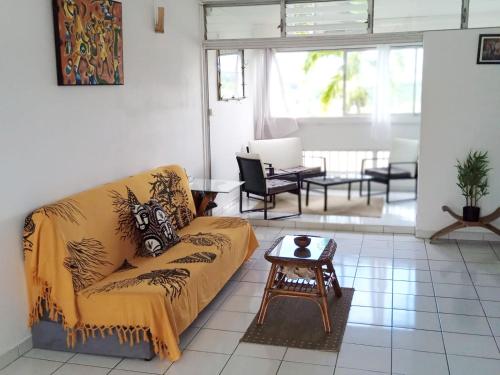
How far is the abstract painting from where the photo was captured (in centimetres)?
318

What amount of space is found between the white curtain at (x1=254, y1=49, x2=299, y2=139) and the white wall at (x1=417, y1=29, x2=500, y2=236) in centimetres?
270

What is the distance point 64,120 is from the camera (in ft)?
10.7

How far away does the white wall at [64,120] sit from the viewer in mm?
2830

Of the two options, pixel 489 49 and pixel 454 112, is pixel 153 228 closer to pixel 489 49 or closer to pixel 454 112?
pixel 454 112

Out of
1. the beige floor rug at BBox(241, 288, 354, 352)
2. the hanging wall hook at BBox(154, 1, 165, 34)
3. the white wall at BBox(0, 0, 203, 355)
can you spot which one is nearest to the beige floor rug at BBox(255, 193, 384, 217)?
the white wall at BBox(0, 0, 203, 355)

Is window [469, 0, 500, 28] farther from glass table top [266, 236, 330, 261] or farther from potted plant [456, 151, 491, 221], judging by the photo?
glass table top [266, 236, 330, 261]

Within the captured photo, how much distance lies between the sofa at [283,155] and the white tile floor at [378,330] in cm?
218

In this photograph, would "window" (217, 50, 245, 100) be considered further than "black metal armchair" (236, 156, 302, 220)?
Yes

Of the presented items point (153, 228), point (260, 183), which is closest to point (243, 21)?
point (260, 183)

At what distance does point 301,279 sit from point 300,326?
0.38 meters

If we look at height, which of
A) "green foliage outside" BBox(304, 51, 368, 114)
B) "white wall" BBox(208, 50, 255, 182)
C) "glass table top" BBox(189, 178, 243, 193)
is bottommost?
"glass table top" BBox(189, 178, 243, 193)

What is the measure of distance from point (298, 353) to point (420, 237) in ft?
8.42

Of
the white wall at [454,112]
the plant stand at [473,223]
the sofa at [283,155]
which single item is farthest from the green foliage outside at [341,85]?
the plant stand at [473,223]

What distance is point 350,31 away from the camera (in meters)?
5.16
